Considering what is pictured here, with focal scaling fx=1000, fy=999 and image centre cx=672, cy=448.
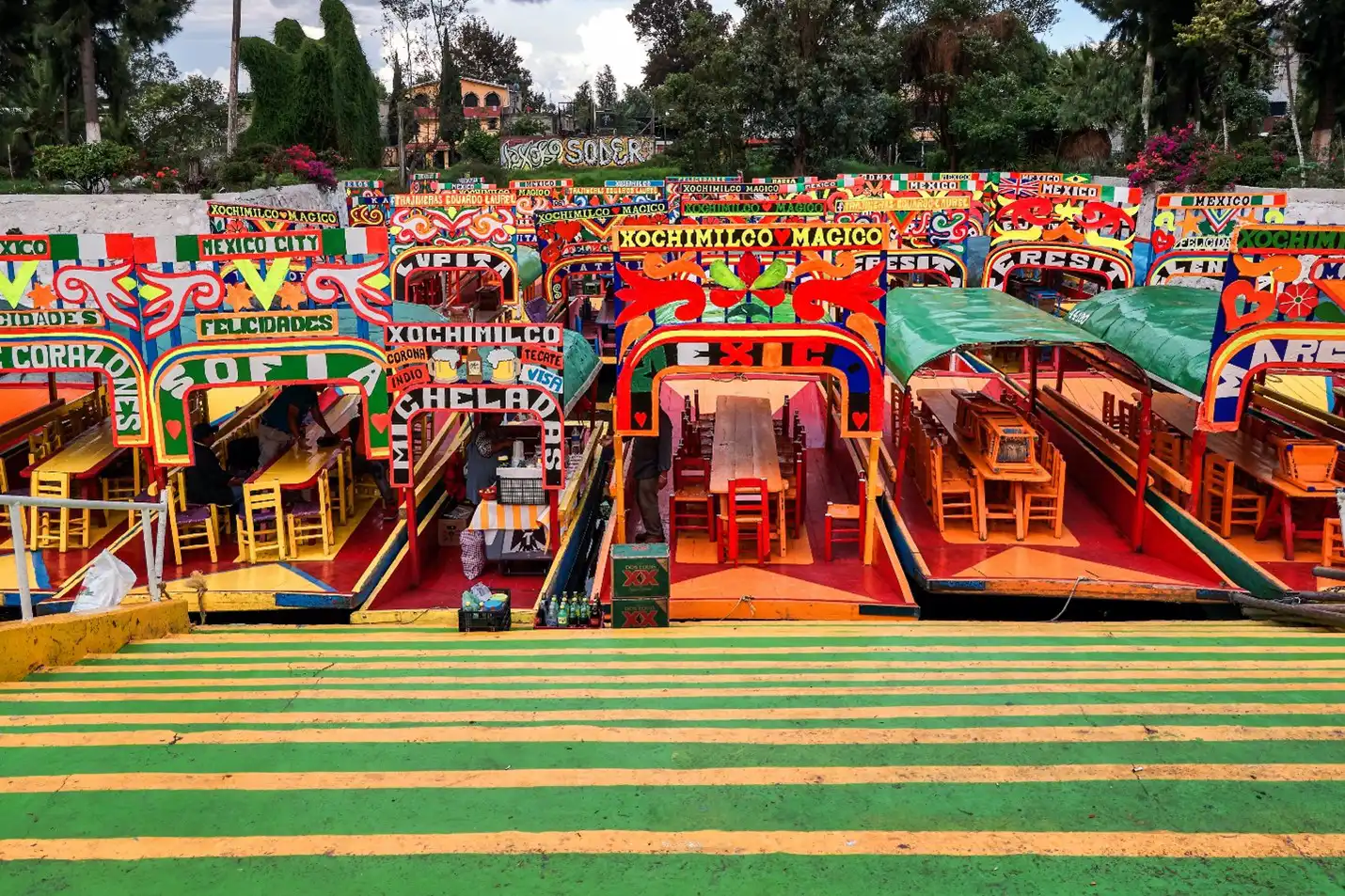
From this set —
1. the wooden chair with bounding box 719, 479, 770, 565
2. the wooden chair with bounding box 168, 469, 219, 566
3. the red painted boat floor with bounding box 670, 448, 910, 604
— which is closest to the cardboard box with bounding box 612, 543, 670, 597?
the red painted boat floor with bounding box 670, 448, 910, 604

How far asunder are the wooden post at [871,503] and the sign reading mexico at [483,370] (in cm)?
281

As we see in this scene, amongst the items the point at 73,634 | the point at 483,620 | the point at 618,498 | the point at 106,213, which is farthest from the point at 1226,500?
the point at 106,213

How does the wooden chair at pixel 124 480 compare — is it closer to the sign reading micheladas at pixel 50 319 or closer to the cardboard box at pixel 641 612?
the sign reading micheladas at pixel 50 319

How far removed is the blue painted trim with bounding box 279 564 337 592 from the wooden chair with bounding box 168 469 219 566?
84 cm

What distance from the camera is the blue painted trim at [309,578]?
8.95 m

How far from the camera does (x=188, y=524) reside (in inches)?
377

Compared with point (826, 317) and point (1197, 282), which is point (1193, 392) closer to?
point (826, 317)

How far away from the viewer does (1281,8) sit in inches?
1103

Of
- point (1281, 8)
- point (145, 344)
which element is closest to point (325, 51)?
point (1281, 8)

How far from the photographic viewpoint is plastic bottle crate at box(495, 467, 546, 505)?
9477 millimetres

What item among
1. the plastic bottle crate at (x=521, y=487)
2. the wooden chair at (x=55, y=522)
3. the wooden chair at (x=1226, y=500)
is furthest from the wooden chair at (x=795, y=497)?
the wooden chair at (x=55, y=522)

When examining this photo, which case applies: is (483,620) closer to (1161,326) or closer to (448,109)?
(1161,326)

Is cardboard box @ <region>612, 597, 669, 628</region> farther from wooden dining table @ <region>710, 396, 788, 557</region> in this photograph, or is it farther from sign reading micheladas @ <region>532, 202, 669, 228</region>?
sign reading micheladas @ <region>532, 202, 669, 228</region>

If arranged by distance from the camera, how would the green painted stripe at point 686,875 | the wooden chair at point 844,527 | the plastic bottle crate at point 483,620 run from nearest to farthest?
1. the green painted stripe at point 686,875
2. the plastic bottle crate at point 483,620
3. the wooden chair at point 844,527
